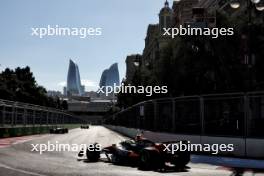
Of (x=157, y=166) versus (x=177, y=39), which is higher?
(x=177, y=39)

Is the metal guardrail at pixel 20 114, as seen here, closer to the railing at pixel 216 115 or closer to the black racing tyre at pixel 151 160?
the railing at pixel 216 115

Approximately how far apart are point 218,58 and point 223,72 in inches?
55.3

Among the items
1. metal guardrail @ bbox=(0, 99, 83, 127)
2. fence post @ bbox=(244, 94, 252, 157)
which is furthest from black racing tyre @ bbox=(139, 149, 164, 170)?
metal guardrail @ bbox=(0, 99, 83, 127)

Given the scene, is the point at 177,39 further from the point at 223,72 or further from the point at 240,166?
the point at 240,166

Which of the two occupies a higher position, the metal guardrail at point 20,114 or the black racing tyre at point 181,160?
the metal guardrail at point 20,114

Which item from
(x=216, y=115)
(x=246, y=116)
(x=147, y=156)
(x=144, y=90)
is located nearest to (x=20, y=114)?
(x=144, y=90)

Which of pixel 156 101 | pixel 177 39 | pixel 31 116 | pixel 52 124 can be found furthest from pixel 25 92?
pixel 156 101

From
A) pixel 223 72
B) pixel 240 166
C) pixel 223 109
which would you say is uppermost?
pixel 223 72

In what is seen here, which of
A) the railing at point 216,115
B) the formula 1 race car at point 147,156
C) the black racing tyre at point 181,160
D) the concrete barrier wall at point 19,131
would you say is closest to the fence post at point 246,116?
the railing at point 216,115

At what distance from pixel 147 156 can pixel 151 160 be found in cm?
26

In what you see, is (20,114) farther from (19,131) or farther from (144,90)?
(144,90)

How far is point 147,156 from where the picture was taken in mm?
17750

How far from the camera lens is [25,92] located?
130 m

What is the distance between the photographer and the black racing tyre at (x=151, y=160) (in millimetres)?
17578
